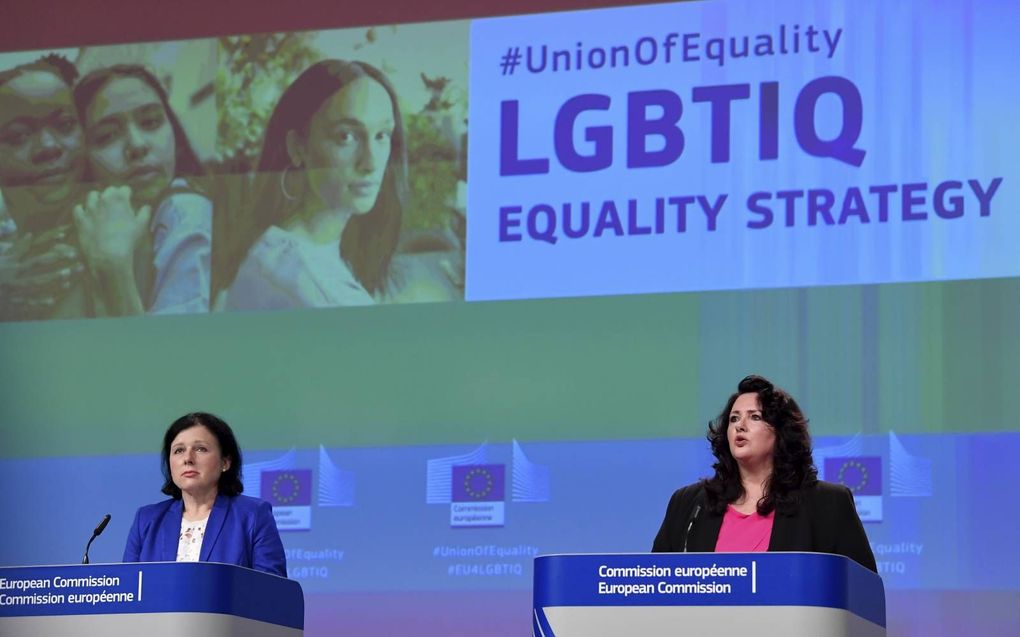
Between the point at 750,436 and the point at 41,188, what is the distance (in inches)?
134

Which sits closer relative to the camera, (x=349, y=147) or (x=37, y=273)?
(x=349, y=147)

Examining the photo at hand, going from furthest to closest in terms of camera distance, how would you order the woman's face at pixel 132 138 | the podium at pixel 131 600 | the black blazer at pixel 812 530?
the woman's face at pixel 132 138 → the black blazer at pixel 812 530 → the podium at pixel 131 600

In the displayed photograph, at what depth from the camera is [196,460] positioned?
3.99 meters

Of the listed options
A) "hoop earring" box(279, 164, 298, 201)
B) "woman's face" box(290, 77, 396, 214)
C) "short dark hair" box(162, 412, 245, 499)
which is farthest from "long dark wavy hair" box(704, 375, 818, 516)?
"hoop earring" box(279, 164, 298, 201)

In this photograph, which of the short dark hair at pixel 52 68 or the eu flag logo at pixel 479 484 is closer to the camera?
the eu flag logo at pixel 479 484

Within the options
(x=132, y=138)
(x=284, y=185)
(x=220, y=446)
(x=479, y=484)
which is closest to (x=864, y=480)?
(x=479, y=484)

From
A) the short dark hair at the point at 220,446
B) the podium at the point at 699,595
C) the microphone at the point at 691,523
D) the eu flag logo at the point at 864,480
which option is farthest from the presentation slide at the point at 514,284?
the podium at the point at 699,595

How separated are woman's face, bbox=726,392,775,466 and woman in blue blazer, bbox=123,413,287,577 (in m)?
1.10

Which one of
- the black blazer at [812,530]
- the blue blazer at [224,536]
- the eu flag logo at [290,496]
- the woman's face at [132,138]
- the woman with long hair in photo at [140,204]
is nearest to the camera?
the black blazer at [812,530]

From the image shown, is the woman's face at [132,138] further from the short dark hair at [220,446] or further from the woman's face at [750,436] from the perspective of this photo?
the woman's face at [750,436]

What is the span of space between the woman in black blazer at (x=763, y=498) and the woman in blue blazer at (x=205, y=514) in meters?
0.97

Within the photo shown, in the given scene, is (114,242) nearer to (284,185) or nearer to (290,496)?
(284,185)

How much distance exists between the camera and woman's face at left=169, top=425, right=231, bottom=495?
→ 3.98 metres

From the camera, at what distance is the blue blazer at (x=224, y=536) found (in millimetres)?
3887
